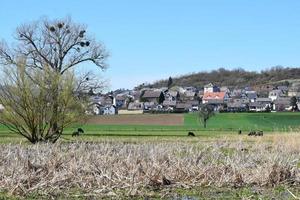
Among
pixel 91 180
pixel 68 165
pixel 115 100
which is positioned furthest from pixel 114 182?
pixel 115 100

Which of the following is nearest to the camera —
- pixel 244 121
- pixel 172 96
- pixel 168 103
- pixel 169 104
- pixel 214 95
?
pixel 244 121

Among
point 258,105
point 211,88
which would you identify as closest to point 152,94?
point 211,88

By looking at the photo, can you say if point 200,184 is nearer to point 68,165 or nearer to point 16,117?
point 68,165

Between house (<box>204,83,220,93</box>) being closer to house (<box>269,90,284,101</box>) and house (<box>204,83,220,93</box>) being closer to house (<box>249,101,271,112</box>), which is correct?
house (<box>269,90,284,101</box>)

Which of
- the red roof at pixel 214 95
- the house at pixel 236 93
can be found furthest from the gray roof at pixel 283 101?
the house at pixel 236 93

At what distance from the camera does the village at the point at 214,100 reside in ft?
504

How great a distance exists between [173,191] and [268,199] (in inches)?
103

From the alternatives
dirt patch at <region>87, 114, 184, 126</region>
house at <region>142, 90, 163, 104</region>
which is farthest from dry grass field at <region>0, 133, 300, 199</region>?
house at <region>142, 90, 163, 104</region>

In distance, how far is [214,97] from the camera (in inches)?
7165

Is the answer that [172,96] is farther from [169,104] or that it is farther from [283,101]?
[283,101]

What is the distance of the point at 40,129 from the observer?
1444 inches

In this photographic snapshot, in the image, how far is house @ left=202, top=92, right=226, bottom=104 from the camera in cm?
17679

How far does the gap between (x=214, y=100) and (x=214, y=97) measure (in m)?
5.37

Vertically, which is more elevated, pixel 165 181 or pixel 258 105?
pixel 165 181
